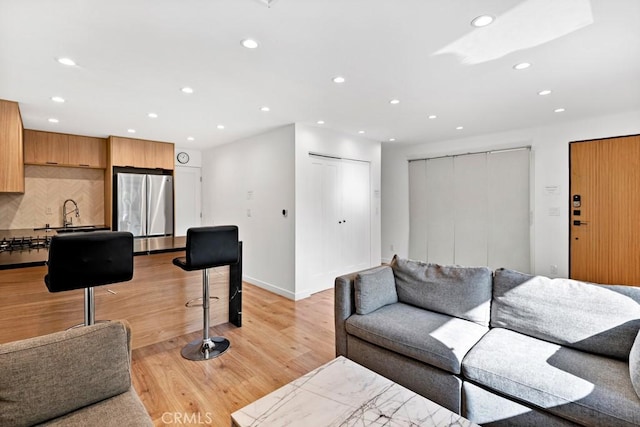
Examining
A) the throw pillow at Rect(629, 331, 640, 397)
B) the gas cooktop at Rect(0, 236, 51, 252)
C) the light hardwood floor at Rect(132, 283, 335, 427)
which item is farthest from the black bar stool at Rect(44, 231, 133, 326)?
the throw pillow at Rect(629, 331, 640, 397)

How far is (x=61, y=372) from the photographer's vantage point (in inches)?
46.9

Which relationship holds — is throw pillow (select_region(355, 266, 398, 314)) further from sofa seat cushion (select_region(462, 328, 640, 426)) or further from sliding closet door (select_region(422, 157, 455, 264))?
sliding closet door (select_region(422, 157, 455, 264))

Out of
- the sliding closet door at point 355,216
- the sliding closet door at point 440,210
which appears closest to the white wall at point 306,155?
the sliding closet door at point 355,216

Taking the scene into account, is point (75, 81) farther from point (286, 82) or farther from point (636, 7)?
point (636, 7)

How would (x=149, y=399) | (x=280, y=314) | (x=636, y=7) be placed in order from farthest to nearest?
1. (x=280, y=314)
2. (x=149, y=399)
3. (x=636, y=7)

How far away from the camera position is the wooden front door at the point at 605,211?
3.88m

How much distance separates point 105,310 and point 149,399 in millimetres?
940

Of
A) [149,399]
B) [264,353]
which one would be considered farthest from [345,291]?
[149,399]

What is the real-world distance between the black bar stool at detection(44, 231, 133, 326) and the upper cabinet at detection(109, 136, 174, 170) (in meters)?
3.67

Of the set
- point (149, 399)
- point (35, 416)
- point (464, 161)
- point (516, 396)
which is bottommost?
point (149, 399)

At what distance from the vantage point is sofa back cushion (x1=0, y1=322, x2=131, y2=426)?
110 centimetres

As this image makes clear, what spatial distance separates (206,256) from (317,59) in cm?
185

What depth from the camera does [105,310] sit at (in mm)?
2590

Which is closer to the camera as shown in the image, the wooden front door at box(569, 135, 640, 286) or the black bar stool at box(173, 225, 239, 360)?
the black bar stool at box(173, 225, 239, 360)
